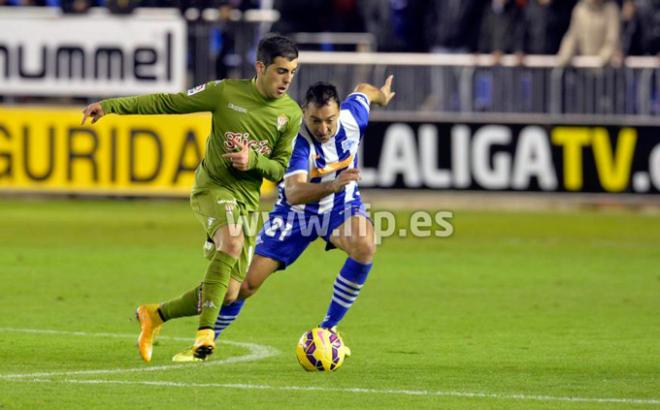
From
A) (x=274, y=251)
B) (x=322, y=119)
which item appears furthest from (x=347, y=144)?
(x=274, y=251)

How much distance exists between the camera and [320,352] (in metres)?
9.70

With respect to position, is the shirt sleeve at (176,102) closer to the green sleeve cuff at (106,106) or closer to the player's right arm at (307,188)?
the green sleeve cuff at (106,106)

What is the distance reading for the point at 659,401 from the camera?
28.0 feet

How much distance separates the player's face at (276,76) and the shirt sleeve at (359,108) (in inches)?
31.0

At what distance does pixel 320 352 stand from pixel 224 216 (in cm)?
107

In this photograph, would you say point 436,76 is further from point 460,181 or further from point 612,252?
point 612,252

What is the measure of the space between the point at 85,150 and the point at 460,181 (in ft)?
18.1

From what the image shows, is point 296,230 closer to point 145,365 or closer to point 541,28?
point 145,365

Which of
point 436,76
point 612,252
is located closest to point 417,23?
point 436,76

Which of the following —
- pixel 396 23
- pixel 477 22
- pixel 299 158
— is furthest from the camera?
pixel 396 23

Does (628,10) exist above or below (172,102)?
below

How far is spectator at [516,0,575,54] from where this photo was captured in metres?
23.3

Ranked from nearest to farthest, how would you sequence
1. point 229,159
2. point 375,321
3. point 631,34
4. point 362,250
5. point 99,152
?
point 229,159, point 362,250, point 375,321, point 99,152, point 631,34

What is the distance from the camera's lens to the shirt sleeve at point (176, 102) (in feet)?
32.8
